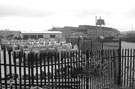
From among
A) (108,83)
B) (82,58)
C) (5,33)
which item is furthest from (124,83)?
(5,33)

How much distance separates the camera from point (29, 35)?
54281mm

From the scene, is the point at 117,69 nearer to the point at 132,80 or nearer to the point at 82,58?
the point at 132,80

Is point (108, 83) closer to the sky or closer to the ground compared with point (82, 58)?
closer to the ground

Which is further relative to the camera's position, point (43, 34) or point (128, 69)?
point (43, 34)

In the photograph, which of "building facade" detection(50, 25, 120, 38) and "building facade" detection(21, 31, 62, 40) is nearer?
"building facade" detection(50, 25, 120, 38)

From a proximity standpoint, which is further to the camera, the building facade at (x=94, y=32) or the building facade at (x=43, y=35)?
the building facade at (x=43, y=35)

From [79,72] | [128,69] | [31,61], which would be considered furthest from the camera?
[128,69]

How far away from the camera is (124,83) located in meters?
6.64

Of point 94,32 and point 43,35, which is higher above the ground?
point 94,32

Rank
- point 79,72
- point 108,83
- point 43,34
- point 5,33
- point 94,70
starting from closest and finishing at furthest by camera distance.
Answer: point 94,70, point 79,72, point 108,83, point 43,34, point 5,33

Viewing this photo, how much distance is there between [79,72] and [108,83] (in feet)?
4.56

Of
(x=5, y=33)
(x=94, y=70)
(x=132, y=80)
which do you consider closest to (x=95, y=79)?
(x=94, y=70)

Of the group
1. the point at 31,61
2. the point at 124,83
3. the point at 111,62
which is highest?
the point at 31,61

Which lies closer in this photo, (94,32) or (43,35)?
(43,35)
